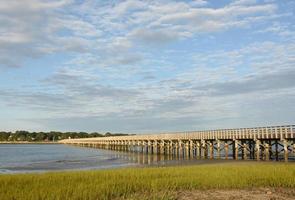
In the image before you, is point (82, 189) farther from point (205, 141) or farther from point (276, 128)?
point (205, 141)

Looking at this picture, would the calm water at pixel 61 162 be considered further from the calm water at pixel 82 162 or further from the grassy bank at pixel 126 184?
the grassy bank at pixel 126 184

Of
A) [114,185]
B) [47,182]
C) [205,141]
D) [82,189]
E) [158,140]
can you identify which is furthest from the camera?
[158,140]

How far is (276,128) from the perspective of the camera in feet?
120

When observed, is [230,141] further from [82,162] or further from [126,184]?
[126,184]

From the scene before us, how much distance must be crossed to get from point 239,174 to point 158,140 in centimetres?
4629

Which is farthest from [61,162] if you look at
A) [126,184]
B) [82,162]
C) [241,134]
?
[126,184]

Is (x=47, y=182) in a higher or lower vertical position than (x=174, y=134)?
lower

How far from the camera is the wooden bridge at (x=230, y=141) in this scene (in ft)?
121

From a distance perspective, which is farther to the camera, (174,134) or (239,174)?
(174,134)

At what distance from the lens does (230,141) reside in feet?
174

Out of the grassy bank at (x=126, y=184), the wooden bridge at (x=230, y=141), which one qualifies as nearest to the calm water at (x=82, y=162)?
the wooden bridge at (x=230, y=141)

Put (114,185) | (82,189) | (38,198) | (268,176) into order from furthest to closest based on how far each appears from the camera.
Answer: (268,176) < (114,185) < (82,189) < (38,198)

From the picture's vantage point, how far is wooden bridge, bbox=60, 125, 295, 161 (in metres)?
37.0

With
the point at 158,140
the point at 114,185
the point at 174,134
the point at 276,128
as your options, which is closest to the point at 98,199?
the point at 114,185
